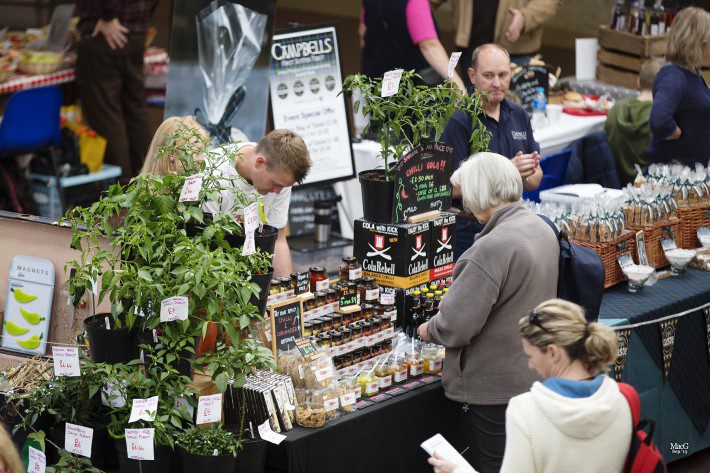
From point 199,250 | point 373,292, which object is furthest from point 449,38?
point 199,250

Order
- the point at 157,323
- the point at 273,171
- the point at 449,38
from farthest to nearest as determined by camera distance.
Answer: the point at 449,38 → the point at 273,171 → the point at 157,323

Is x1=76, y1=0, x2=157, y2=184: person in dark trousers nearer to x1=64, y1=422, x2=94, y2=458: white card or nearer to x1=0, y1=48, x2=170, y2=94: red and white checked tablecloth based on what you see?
x1=0, y1=48, x2=170, y2=94: red and white checked tablecloth

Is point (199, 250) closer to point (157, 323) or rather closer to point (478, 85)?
point (157, 323)

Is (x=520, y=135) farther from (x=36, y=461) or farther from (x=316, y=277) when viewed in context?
(x=36, y=461)

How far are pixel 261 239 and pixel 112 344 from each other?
0.64m

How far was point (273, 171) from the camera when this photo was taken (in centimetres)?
400

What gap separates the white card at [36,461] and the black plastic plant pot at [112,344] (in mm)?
347

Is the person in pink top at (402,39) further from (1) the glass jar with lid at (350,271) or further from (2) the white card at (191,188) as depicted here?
(2) the white card at (191,188)

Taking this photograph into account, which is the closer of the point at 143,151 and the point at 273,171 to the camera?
the point at 273,171

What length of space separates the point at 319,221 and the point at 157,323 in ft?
13.3

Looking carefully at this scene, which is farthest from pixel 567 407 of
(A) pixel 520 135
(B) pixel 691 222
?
(B) pixel 691 222

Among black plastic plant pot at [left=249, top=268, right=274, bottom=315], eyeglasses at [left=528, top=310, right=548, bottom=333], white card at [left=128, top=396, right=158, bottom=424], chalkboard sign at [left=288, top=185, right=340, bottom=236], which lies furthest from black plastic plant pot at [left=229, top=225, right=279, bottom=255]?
A: chalkboard sign at [left=288, top=185, right=340, bottom=236]

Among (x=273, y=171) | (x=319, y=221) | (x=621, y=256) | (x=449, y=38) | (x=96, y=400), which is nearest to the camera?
(x=96, y=400)

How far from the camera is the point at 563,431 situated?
9.10 feet
